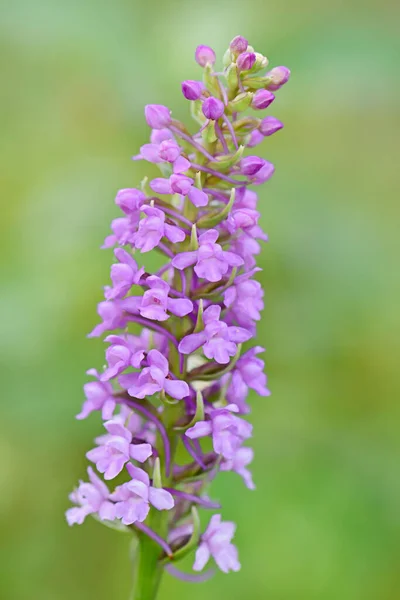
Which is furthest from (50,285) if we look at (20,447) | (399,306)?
(399,306)

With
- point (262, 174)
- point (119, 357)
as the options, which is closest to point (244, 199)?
point (262, 174)

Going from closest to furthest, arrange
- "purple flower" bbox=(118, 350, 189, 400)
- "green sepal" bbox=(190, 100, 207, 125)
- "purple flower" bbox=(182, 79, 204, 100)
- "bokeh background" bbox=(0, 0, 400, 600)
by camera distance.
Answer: "purple flower" bbox=(118, 350, 189, 400)
"purple flower" bbox=(182, 79, 204, 100)
"green sepal" bbox=(190, 100, 207, 125)
"bokeh background" bbox=(0, 0, 400, 600)

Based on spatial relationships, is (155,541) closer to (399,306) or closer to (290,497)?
(290,497)

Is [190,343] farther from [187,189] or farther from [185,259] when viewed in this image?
[187,189]

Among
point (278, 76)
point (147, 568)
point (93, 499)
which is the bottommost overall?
point (147, 568)

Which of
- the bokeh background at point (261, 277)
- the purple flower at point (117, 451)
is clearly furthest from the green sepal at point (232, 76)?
the bokeh background at point (261, 277)

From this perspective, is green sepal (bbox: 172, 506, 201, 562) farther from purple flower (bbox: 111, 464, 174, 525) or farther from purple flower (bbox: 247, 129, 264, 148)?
purple flower (bbox: 247, 129, 264, 148)

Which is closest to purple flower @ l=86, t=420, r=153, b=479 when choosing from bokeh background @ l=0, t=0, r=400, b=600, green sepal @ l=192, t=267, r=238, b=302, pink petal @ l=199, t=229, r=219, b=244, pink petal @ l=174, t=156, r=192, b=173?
green sepal @ l=192, t=267, r=238, b=302
